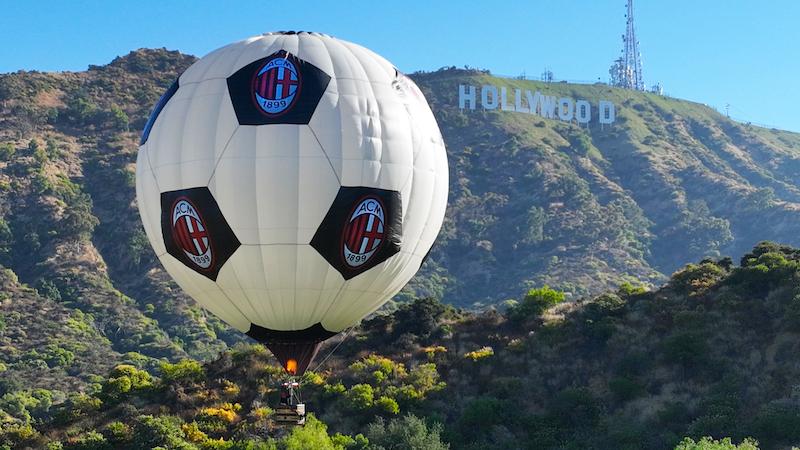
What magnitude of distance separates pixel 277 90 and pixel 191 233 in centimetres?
385

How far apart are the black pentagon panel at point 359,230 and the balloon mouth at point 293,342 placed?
2.09 metres

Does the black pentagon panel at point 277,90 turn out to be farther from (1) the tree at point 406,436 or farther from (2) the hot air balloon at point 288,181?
(1) the tree at point 406,436

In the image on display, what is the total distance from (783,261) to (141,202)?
39061 millimetres

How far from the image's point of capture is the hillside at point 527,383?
52.8 m

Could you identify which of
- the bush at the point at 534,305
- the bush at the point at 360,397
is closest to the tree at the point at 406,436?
the bush at the point at 360,397

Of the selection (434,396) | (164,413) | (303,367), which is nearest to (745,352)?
(434,396)

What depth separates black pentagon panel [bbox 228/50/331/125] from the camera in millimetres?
29734

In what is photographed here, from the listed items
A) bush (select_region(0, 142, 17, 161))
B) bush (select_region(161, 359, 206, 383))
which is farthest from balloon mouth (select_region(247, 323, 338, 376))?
bush (select_region(0, 142, 17, 161))

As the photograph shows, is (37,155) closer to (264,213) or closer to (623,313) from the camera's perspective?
(623,313)

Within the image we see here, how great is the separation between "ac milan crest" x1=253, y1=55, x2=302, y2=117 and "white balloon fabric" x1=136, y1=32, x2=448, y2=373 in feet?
0.10

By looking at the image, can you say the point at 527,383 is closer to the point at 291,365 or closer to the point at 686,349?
the point at 686,349

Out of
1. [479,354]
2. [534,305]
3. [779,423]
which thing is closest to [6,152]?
[534,305]

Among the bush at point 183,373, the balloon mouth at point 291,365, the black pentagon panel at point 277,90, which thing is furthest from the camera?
the bush at point 183,373

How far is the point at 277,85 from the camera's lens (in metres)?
30.1
